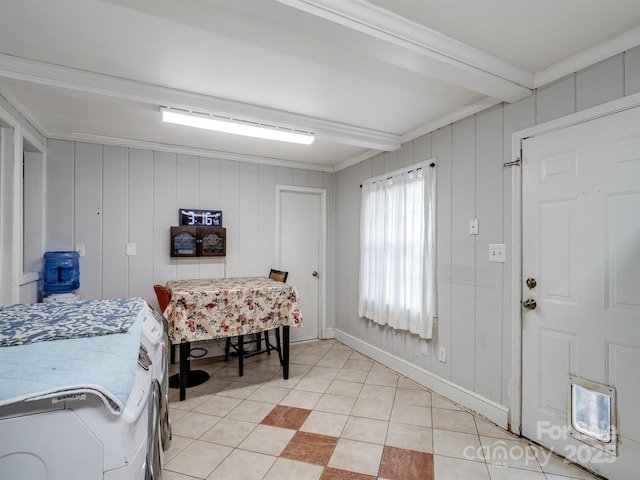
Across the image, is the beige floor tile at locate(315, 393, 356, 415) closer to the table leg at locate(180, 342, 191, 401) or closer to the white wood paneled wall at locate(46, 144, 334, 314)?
the table leg at locate(180, 342, 191, 401)

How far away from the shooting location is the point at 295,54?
1.94 m

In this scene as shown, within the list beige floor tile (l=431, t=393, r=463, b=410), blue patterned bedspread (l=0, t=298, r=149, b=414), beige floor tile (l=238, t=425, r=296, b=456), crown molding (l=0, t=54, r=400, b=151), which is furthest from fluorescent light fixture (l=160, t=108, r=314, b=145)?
beige floor tile (l=431, t=393, r=463, b=410)

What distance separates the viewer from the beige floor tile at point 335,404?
2.66 metres

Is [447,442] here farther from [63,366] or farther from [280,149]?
[280,149]

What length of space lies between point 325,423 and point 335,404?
0.30 meters

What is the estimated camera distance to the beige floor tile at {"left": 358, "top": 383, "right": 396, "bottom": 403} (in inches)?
113

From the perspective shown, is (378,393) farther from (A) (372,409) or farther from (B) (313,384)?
(B) (313,384)

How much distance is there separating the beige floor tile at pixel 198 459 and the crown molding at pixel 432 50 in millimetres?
2511

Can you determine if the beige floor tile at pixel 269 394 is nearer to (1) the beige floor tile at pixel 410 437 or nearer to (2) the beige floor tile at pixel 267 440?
(2) the beige floor tile at pixel 267 440

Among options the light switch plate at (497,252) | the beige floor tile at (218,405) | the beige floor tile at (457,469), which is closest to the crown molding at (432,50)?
the light switch plate at (497,252)

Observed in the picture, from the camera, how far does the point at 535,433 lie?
2.19 meters

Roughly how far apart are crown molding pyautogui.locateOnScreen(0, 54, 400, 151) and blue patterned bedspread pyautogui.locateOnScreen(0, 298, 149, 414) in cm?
146

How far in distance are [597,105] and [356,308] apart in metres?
3.10

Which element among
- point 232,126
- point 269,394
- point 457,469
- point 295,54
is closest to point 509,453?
point 457,469
